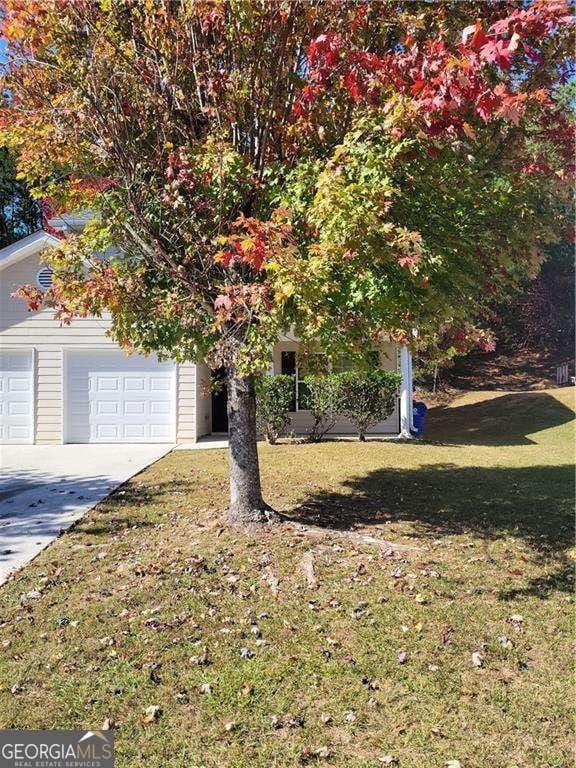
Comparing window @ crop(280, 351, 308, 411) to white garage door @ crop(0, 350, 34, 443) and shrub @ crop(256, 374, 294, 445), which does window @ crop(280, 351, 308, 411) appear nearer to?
shrub @ crop(256, 374, 294, 445)

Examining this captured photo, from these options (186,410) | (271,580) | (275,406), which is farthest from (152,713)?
(186,410)

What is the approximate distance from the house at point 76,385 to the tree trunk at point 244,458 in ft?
24.6

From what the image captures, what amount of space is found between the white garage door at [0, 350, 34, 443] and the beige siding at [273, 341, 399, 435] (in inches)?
248

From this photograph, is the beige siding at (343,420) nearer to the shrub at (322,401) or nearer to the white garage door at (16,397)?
the shrub at (322,401)

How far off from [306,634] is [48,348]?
11835mm

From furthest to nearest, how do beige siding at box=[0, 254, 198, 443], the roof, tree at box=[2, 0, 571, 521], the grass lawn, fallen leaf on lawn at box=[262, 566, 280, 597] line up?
1. beige siding at box=[0, 254, 198, 443]
2. the roof
3. fallen leaf on lawn at box=[262, 566, 280, 597]
4. tree at box=[2, 0, 571, 521]
5. the grass lawn

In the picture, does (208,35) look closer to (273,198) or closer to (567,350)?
(273,198)

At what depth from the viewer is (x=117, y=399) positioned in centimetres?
1405

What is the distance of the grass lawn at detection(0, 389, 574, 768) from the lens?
3113 mm

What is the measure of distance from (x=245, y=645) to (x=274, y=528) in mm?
2407

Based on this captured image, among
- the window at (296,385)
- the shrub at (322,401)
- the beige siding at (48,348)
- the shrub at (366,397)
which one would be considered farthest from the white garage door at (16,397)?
the shrub at (366,397)

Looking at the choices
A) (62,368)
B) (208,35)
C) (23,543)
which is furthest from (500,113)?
(62,368)

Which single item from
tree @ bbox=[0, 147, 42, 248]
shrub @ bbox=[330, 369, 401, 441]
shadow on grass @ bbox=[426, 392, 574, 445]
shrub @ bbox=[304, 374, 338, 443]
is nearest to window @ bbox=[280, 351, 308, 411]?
shrub @ bbox=[304, 374, 338, 443]

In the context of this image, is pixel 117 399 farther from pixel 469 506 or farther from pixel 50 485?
pixel 469 506
